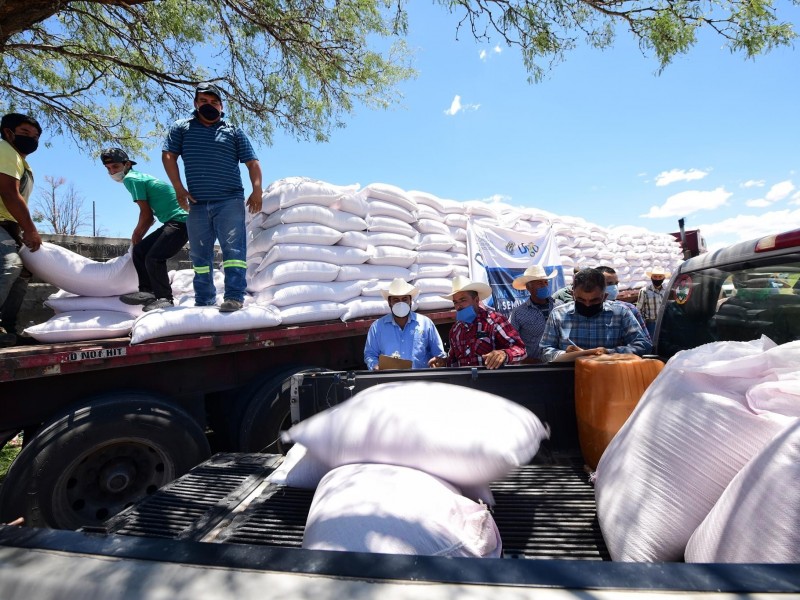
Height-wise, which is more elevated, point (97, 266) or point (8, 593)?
point (97, 266)

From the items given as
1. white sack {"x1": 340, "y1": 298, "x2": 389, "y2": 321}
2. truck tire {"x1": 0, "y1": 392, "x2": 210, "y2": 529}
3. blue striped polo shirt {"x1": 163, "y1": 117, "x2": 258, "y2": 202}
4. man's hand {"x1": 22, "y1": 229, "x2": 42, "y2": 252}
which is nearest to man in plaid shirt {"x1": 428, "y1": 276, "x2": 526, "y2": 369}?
white sack {"x1": 340, "y1": 298, "x2": 389, "y2": 321}

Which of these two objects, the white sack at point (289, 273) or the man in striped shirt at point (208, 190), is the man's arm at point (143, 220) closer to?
the man in striped shirt at point (208, 190)

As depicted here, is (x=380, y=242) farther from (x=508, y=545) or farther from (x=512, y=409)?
(x=508, y=545)

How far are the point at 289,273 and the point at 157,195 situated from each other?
4.23ft

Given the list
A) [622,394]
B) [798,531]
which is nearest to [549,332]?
[622,394]

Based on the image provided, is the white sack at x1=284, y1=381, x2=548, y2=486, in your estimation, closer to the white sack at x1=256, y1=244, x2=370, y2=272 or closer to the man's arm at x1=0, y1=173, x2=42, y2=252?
the white sack at x1=256, y1=244, x2=370, y2=272

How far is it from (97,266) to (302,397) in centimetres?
190

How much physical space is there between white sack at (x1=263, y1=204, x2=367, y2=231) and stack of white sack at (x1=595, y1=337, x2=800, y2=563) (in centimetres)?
309

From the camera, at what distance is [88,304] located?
2898 mm

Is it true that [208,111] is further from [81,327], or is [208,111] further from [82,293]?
[81,327]

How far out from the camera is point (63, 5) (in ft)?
11.0

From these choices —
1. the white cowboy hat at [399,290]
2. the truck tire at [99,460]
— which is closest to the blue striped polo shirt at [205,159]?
the white cowboy hat at [399,290]

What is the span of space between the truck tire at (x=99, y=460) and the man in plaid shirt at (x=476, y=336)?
172 centimetres

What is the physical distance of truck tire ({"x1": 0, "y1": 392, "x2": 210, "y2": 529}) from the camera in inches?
83.0
